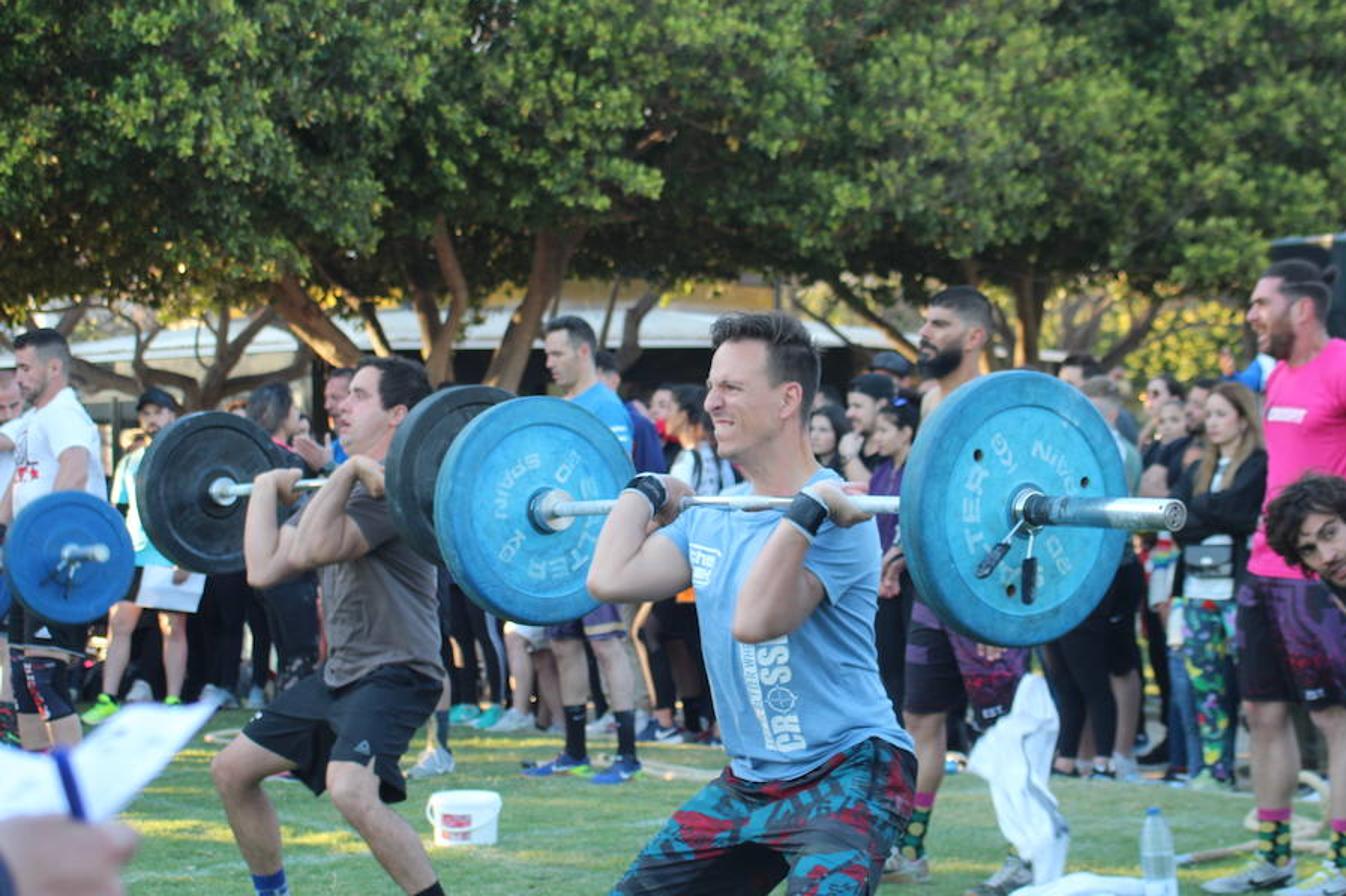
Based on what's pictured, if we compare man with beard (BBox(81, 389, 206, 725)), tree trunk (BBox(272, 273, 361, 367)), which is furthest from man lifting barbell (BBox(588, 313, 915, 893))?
tree trunk (BBox(272, 273, 361, 367))

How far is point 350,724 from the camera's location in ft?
17.1

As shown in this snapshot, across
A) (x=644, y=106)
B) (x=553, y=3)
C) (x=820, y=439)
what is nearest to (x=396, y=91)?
(x=553, y=3)

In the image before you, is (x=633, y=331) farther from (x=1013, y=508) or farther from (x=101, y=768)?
(x=101, y=768)

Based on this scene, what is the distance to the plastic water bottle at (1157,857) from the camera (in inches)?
208

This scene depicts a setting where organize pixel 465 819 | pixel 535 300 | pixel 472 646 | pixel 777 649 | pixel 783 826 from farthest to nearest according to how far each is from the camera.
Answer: pixel 535 300
pixel 472 646
pixel 465 819
pixel 777 649
pixel 783 826

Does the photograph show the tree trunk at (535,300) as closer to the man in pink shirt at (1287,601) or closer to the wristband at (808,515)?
the man in pink shirt at (1287,601)

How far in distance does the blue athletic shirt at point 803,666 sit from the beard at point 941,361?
2135 millimetres

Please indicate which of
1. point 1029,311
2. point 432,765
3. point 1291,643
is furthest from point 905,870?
point 1029,311

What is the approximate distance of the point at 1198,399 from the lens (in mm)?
8992

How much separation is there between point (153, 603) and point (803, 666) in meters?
7.57

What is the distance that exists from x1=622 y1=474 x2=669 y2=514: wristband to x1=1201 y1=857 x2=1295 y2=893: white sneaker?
302 centimetres

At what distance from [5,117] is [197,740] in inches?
189

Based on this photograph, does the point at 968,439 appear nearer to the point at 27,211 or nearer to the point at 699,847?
the point at 699,847

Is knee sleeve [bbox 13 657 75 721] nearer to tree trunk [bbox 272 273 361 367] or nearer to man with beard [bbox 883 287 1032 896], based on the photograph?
man with beard [bbox 883 287 1032 896]
